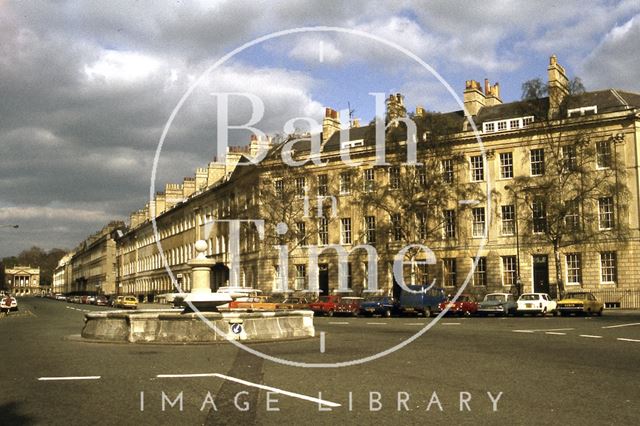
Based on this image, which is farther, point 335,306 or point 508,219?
point 508,219

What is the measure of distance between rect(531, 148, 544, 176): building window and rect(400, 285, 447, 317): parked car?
51.8 ft

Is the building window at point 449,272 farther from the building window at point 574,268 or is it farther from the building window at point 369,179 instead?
the building window at point 574,268

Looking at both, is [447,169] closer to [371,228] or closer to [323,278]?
[371,228]

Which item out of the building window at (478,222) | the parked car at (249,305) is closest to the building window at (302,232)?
the building window at (478,222)

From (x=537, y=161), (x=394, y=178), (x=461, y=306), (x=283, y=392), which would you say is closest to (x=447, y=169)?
(x=394, y=178)

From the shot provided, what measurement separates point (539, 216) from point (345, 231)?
18185 millimetres

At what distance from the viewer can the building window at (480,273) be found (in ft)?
178

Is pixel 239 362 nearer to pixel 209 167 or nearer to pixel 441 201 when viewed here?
pixel 441 201

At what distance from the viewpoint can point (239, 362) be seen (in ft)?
48.2

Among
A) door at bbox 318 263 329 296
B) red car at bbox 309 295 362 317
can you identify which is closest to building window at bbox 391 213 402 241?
door at bbox 318 263 329 296

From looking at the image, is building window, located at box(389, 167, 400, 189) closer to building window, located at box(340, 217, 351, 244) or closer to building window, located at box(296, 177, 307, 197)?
building window, located at box(340, 217, 351, 244)

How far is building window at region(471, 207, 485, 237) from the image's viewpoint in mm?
54631

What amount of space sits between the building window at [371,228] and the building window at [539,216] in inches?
555

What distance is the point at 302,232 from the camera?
60.9 m
